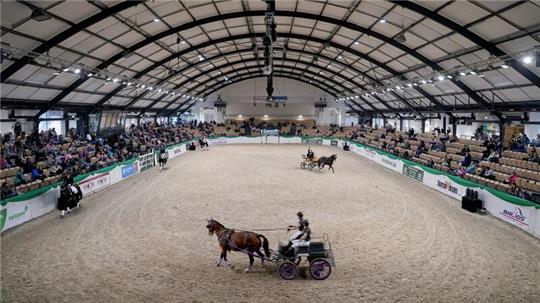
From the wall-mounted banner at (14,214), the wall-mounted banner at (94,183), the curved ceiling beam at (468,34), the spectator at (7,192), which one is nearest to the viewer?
the wall-mounted banner at (14,214)

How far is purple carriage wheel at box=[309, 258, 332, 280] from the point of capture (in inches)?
288

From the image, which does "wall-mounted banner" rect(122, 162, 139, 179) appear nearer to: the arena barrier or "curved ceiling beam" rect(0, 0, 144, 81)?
the arena barrier

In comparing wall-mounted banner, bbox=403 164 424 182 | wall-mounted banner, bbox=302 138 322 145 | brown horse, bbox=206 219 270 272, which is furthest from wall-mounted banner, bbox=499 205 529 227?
wall-mounted banner, bbox=302 138 322 145

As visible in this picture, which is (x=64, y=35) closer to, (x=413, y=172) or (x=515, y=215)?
(x=515, y=215)

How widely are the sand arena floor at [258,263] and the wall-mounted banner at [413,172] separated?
3.04m

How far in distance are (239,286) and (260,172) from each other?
49.9ft

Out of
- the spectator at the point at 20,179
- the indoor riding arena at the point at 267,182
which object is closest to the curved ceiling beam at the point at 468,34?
the indoor riding arena at the point at 267,182

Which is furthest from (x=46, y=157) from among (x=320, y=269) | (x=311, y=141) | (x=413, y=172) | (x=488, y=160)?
(x=311, y=141)

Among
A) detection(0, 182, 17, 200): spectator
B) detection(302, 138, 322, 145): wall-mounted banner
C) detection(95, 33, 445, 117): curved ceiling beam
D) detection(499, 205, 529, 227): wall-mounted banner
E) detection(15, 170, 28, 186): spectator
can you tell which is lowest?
detection(499, 205, 529, 227): wall-mounted banner

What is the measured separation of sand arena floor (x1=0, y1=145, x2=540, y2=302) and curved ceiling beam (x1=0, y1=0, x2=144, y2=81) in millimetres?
7828

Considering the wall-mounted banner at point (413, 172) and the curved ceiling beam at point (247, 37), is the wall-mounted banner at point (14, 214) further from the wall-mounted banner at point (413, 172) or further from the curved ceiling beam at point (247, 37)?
the wall-mounted banner at point (413, 172)

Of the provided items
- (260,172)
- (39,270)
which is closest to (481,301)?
(39,270)

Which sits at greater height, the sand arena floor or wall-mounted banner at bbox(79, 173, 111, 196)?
wall-mounted banner at bbox(79, 173, 111, 196)

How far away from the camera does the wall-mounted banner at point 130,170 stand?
20.1 meters
